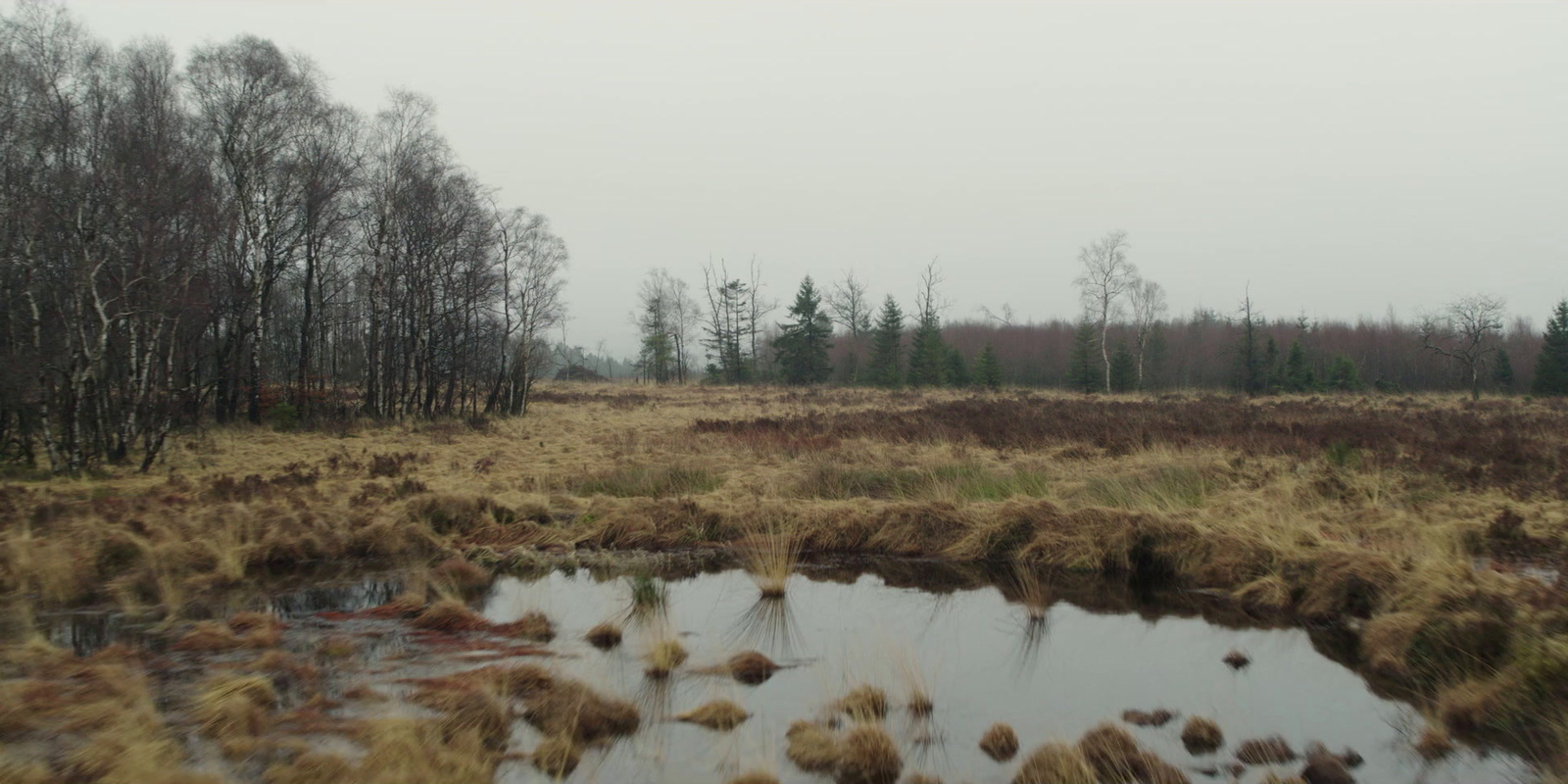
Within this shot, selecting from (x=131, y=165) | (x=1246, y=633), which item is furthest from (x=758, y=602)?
(x=131, y=165)

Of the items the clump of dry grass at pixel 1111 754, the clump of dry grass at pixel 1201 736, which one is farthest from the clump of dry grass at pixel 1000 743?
the clump of dry grass at pixel 1201 736

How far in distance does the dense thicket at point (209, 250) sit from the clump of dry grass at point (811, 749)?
14.2 metres

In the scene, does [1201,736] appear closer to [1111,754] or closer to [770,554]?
[1111,754]

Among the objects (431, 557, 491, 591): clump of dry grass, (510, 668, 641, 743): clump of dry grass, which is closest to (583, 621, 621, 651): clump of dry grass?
(510, 668, 641, 743): clump of dry grass

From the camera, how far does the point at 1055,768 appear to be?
4.54 meters

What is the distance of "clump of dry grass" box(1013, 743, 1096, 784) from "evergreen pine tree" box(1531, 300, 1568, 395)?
49.5 meters

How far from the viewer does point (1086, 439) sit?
56.5ft

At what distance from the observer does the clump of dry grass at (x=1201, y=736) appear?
501cm

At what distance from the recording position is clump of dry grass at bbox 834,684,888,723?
17.5ft

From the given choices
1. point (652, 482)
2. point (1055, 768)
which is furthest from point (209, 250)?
point (1055, 768)

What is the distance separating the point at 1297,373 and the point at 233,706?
54.2 m

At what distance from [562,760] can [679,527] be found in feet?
21.2

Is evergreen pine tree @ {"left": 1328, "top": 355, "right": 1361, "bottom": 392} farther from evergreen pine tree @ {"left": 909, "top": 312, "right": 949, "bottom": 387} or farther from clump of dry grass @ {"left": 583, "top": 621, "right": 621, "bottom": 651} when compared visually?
clump of dry grass @ {"left": 583, "top": 621, "right": 621, "bottom": 651}

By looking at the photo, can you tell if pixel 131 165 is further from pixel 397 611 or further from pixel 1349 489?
pixel 1349 489
